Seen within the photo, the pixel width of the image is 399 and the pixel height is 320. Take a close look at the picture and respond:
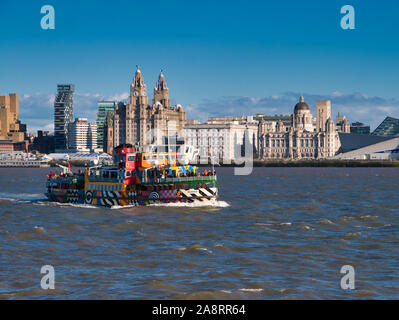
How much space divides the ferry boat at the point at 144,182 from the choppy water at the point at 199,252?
2.12 m

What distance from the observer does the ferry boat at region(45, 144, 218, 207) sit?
6156 centimetres

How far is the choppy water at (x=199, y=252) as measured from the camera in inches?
1095

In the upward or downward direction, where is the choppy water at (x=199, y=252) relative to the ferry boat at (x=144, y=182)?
downward

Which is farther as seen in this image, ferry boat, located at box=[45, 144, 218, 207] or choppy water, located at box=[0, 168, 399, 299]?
ferry boat, located at box=[45, 144, 218, 207]

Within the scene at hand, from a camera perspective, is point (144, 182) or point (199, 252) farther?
point (144, 182)

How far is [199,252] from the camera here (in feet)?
120

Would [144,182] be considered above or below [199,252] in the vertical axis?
above

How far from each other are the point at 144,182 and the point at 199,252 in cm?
2656

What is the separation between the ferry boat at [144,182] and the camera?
2424 inches

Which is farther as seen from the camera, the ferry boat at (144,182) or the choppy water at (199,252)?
the ferry boat at (144,182)

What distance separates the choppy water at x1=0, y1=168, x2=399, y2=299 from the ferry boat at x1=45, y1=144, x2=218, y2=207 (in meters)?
2.12
